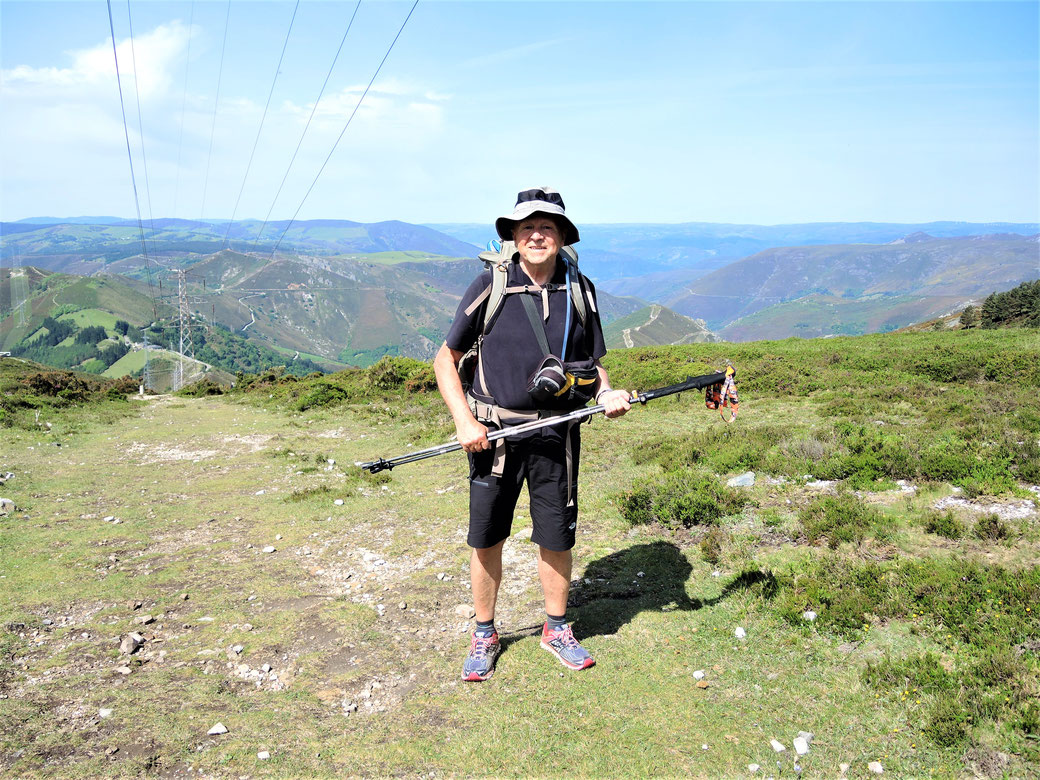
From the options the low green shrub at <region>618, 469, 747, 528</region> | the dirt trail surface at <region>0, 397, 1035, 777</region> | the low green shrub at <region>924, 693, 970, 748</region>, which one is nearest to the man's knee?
the dirt trail surface at <region>0, 397, 1035, 777</region>

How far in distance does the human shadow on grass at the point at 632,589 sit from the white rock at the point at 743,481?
6.58ft

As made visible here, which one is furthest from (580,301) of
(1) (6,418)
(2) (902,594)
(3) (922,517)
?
(1) (6,418)

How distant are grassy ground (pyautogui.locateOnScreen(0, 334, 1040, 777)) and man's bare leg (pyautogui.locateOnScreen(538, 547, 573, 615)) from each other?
1.55ft

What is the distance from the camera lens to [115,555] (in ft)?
24.3

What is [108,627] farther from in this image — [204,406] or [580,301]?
[204,406]

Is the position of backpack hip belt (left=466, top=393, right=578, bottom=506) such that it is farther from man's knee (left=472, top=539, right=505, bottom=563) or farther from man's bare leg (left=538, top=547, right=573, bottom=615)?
man's knee (left=472, top=539, right=505, bottom=563)

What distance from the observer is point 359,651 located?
5.23 metres

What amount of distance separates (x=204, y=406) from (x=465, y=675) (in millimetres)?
20428

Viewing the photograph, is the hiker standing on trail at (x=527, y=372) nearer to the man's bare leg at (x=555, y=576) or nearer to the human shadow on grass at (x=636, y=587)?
the man's bare leg at (x=555, y=576)

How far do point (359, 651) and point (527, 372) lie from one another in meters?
2.99

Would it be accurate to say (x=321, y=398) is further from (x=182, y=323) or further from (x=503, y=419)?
(x=182, y=323)

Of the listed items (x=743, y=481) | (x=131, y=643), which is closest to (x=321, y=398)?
(x=743, y=481)

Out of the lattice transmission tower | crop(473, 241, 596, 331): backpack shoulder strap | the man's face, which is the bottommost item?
the lattice transmission tower

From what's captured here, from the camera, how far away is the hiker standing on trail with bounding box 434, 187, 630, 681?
437 cm
